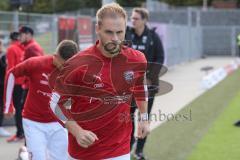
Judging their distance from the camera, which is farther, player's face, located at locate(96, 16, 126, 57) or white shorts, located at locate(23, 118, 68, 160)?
white shorts, located at locate(23, 118, 68, 160)

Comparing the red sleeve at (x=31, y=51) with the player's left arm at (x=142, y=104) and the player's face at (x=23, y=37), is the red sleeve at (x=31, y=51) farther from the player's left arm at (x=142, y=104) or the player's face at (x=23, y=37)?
the player's left arm at (x=142, y=104)

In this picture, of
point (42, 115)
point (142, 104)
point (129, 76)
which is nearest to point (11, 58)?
point (42, 115)

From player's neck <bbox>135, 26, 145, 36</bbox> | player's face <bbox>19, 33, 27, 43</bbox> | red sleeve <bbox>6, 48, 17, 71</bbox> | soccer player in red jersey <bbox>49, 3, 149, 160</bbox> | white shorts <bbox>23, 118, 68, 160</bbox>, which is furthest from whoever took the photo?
red sleeve <bbox>6, 48, 17, 71</bbox>

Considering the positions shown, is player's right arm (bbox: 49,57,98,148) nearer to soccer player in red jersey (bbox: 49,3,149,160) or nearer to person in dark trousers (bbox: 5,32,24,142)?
soccer player in red jersey (bbox: 49,3,149,160)

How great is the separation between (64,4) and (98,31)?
6513 cm

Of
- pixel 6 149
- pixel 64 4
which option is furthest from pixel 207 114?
pixel 64 4

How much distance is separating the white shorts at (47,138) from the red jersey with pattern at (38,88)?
0.22ft

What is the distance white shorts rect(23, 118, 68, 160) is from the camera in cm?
645

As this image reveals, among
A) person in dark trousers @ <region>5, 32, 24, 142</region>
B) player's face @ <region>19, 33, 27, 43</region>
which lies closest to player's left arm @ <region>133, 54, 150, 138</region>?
player's face @ <region>19, 33, 27, 43</region>

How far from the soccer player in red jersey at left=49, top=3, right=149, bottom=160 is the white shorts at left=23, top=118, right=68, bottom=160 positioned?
1856 mm

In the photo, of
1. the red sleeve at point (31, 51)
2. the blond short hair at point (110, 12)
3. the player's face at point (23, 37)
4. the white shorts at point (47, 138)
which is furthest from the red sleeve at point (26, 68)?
the player's face at point (23, 37)

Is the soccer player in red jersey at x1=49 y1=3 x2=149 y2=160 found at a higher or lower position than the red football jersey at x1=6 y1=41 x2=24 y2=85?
higher

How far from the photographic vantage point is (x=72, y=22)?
19797 mm

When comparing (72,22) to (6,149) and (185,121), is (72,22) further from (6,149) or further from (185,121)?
(6,149)
